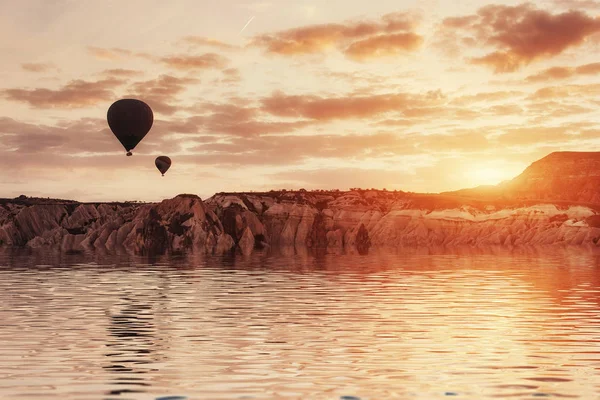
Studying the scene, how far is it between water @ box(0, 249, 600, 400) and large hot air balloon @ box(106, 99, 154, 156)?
3372 centimetres

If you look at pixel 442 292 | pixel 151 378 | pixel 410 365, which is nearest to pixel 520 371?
pixel 410 365

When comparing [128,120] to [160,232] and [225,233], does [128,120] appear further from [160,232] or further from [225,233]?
[225,233]

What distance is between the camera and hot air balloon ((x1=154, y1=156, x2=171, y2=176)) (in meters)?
154

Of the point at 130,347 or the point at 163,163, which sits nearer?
the point at 130,347

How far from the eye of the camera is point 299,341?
2777 cm

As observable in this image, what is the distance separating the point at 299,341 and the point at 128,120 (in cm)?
6233

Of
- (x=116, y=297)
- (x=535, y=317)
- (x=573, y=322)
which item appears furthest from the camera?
(x=116, y=297)

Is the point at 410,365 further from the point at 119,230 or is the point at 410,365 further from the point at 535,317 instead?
the point at 119,230

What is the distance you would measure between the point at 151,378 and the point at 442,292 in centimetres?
3140

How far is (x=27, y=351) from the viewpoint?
82.9 feet

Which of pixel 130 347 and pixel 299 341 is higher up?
pixel 130 347

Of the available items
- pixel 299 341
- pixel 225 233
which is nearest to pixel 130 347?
pixel 299 341

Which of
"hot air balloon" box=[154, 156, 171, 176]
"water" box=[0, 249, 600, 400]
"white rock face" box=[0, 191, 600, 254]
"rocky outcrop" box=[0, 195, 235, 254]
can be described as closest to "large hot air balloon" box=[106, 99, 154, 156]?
"water" box=[0, 249, 600, 400]

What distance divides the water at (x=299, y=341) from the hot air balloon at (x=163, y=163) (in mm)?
99342
